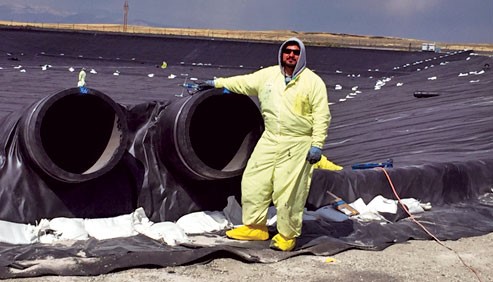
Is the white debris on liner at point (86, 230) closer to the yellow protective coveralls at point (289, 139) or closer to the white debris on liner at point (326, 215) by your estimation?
Answer: the yellow protective coveralls at point (289, 139)

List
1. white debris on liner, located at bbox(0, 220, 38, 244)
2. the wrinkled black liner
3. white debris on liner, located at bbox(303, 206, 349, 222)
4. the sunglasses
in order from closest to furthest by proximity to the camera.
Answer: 1. the wrinkled black liner
2. white debris on liner, located at bbox(0, 220, 38, 244)
3. the sunglasses
4. white debris on liner, located at bbox(303, 206, 349, 222)

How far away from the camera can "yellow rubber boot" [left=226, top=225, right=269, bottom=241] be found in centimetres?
560

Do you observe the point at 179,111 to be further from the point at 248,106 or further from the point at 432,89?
the point at 432,89

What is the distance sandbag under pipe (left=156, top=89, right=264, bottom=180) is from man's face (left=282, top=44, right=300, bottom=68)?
0.77 meters

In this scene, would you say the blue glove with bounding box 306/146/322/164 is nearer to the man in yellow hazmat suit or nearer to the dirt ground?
the man in yellow hazmat suit

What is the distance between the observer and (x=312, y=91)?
527 centimetres

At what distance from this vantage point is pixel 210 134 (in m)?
6.61

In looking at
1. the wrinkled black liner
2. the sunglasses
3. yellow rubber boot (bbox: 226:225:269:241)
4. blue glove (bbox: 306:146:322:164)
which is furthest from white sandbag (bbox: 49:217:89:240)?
the sunglasses

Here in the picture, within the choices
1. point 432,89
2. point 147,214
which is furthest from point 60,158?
point 432,89

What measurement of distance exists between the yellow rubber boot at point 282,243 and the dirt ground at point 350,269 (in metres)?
0.13

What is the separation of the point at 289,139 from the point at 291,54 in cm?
66

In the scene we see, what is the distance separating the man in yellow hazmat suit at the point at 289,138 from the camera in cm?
528

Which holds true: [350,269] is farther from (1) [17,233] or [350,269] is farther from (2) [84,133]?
(2) [84,133]

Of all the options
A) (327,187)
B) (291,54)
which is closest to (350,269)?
(291,54)
